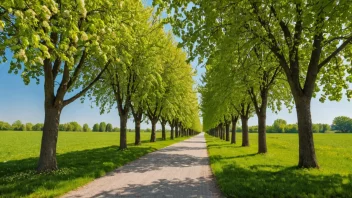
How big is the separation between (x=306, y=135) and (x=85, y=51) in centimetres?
1049

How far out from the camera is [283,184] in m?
8.51

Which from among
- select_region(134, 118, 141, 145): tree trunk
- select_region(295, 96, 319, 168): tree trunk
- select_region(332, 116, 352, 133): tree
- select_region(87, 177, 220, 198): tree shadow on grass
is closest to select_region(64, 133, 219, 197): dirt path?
select_region(87, 177, 220, 198): tree shadow on grass

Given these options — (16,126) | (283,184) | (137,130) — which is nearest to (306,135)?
(283,184)

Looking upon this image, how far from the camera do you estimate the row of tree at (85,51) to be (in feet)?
18.2

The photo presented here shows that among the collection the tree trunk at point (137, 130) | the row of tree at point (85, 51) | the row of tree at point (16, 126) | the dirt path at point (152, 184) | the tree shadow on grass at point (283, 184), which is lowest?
the row of tree at point (16, 126)

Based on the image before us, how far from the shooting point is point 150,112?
34.0 meters

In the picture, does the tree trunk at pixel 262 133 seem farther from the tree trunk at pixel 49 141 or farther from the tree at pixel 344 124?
the tree at pixel 344 124

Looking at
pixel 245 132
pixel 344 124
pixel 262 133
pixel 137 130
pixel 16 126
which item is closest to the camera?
pixel 262 133

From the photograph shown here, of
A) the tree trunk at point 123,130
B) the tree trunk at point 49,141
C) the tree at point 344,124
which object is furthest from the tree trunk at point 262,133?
the tree at point 344,124

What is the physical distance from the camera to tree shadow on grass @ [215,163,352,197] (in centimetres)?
753

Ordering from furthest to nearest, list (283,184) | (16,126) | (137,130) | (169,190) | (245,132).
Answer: (16,126) → (137,130) → (245,132) → (283,184) → (169,190)

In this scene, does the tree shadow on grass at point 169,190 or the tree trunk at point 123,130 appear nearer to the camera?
the tree shadow on grass at point 169,190

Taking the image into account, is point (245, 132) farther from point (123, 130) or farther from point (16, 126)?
point (16, 126)

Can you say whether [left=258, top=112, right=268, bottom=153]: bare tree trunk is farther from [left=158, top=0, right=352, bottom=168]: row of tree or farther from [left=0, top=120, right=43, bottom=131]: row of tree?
[left=0, top=120, right=43, bottom=131]: row of tree
